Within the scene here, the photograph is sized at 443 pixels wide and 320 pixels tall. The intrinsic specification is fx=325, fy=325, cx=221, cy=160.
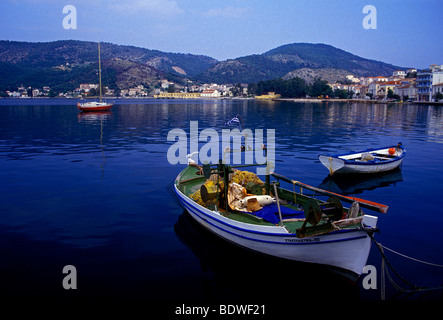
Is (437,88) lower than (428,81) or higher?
lower

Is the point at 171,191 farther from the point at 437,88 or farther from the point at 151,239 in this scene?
the point at 437,88

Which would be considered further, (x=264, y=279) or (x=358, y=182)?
(x=358, y=182)

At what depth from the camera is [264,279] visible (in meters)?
11.6

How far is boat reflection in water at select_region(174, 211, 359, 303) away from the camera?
10.7m

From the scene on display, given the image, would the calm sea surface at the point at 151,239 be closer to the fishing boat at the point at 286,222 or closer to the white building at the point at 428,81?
the fishing boat at the point at 286,222

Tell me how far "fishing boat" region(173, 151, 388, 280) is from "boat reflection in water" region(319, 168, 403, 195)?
8.93 metres

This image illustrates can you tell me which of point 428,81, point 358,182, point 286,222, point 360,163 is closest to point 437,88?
point 428,81

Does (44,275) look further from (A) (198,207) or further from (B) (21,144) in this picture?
(B) (21,144)

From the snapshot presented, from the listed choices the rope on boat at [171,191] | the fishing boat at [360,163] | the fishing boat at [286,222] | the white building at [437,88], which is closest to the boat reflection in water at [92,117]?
the rope on boat at [171,191]

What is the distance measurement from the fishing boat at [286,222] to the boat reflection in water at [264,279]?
511 millimetres

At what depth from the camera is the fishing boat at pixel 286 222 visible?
33.7 feet

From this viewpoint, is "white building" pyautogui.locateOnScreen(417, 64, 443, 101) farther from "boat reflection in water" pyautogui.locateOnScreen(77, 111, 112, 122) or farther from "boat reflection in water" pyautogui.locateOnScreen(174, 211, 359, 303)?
"boat reflection in water" pyautogui.locateOnScreen(174, 211, 359, 303)

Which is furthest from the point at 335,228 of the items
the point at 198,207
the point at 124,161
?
the point at 124,161

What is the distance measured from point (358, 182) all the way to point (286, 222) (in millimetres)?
14407
